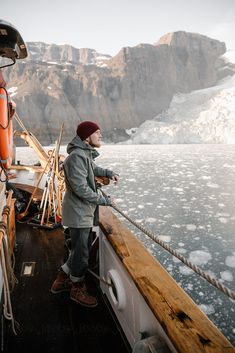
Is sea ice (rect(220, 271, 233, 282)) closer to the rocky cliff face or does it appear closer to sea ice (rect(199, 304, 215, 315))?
sea ice (rect(199, 304, 215, 315))

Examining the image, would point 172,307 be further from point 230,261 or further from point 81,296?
point 230,261

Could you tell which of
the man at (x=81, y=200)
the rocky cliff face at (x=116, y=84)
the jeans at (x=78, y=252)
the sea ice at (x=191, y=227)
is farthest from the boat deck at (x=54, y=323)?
the rocky cliff face at (x=116, y=84)

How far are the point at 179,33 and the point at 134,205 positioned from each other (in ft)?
390

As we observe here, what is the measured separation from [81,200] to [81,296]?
2.85ft

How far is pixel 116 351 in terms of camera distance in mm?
1844

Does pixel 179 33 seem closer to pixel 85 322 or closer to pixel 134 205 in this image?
pixel 134 205

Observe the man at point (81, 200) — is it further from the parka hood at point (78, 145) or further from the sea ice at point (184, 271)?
the sea ice at point (184, 271)

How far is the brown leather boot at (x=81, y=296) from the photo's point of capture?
2.26 meters

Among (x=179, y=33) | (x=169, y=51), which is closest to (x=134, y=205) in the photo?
(x=169, y=51)

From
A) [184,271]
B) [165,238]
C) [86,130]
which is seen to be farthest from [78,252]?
[165,238]

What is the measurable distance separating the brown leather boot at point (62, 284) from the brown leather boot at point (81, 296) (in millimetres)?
176

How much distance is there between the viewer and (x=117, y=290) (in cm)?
195

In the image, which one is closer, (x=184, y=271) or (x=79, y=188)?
(x=79, y=188)

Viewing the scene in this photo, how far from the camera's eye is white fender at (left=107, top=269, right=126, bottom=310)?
6.27ft
